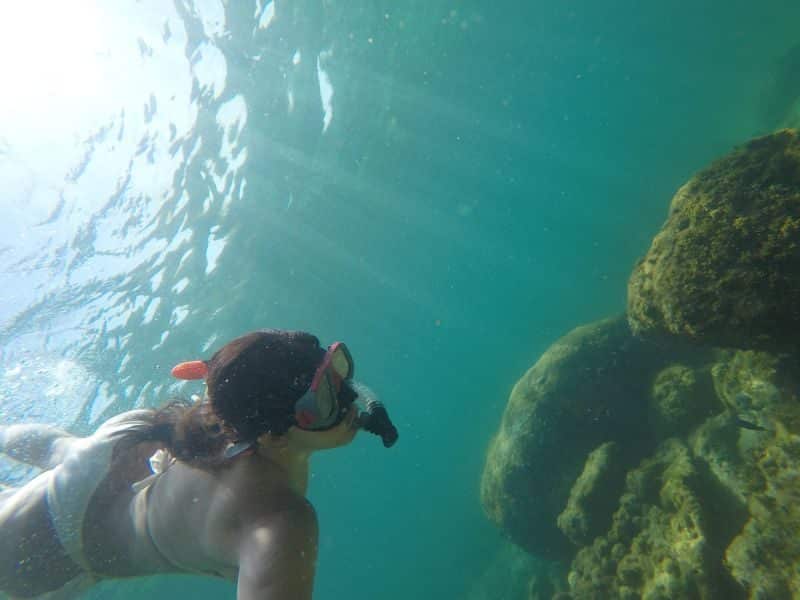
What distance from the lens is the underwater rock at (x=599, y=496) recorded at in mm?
7129

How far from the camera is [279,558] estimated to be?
1632 mm

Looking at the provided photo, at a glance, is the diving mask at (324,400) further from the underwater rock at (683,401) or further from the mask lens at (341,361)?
the underwater rock at (683,401)

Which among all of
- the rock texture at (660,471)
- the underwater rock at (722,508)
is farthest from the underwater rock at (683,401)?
the underwater rock at (722,508)

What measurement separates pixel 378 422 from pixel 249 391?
71 cm

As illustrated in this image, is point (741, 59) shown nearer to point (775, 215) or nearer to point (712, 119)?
point (712, 119)

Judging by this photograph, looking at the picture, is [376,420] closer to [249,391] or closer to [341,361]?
[341,361]

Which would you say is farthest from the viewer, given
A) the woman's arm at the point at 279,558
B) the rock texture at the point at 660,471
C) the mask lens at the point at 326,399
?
the rock texture at the point at 660,471

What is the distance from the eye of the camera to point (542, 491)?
9.54 m

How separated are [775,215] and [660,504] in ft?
13.3

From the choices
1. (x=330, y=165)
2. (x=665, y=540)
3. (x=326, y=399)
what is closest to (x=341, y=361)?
(x=326, y=399)

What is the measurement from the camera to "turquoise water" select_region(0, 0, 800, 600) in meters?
12.7

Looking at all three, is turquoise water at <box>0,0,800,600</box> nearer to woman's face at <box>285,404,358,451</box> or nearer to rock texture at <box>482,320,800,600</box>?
rock texture at <box>482,320,800,600</box>

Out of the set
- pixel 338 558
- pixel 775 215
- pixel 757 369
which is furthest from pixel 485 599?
pixel 338 558

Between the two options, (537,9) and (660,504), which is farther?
(537,9)
